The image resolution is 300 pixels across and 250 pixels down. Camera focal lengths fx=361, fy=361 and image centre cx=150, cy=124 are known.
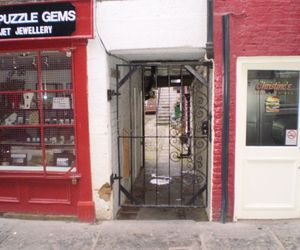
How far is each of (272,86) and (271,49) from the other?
1.82 ft

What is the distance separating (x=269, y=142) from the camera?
5.32m

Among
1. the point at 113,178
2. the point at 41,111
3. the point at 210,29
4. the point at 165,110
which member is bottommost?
the point at 113,178

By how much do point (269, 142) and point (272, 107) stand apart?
52cm

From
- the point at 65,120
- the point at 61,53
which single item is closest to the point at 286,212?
the point at 65,120

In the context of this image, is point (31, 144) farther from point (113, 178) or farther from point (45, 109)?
point (113, 178)

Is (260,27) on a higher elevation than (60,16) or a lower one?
lower

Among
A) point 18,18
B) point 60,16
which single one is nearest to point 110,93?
point 60,16

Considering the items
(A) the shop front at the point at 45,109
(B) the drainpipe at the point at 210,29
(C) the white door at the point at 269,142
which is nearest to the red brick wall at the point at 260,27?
(B) the drainpipe at the point at 210,29

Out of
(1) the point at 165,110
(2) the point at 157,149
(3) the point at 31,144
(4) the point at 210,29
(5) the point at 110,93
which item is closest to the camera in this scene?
(4) the point at 210,29

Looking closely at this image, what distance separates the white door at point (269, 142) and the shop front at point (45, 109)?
2.28 meters

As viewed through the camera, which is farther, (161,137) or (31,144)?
(161,137)

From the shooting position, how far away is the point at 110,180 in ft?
18.0

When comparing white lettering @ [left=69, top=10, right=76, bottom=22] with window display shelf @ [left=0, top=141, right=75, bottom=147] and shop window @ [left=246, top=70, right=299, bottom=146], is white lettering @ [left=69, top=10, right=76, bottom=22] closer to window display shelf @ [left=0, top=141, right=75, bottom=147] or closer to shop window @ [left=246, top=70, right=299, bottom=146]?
window display shelf @ [left=0, top=141, right=75, bottom=147]

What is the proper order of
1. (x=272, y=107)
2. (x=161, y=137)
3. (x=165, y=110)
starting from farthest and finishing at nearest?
(x=165, y=110), (x=161, y=137), (x=272, y=107)
